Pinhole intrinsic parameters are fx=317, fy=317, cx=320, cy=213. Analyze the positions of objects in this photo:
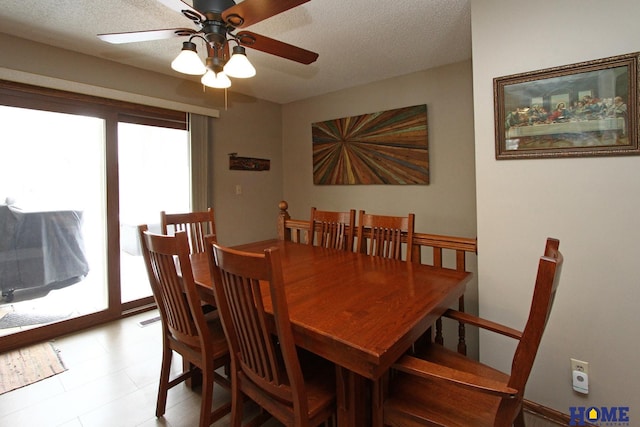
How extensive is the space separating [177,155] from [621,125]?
3.63m

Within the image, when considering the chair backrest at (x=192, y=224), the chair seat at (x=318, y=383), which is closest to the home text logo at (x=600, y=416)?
the chair seat at (x=318, y=383)

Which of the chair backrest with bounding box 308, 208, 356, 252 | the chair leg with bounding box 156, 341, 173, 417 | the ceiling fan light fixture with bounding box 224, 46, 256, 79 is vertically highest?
the ceiling fan light fixture with bounding box 224, 46, 256, 79

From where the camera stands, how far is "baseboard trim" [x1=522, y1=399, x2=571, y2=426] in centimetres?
167

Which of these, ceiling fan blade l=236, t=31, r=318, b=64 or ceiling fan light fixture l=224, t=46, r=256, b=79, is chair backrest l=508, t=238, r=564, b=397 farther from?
ceiling fan blade l=236, t=31, r=318, b=64

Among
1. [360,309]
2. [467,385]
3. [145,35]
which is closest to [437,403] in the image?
[467,385]

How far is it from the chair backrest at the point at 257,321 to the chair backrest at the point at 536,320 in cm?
67

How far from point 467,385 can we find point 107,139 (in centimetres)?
335

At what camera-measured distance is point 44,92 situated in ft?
8.25

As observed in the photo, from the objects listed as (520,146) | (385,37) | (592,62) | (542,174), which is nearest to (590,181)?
(542,174)

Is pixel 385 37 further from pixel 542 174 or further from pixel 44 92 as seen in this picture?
pixel 44 92

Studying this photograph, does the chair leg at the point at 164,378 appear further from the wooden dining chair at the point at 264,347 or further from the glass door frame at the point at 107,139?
the glass door frame at the point at 107,139

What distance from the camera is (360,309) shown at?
122 cm

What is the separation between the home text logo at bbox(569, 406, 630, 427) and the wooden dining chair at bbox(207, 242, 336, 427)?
4.43 ft

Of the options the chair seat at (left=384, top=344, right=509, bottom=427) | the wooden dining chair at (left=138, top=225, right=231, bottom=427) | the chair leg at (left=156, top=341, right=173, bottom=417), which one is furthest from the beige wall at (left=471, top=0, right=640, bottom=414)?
the chair leg at (left=156, top=341, right=173, bottom=417)
